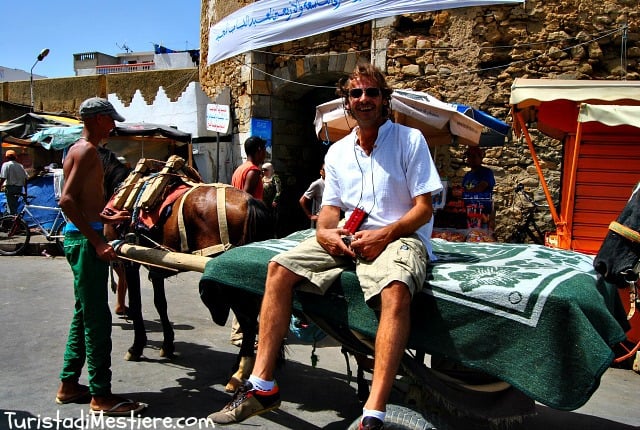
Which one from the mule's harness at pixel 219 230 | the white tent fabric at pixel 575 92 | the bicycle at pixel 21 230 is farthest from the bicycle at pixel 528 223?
the bicycle at pixel 21 230

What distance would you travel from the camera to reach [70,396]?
3.64m

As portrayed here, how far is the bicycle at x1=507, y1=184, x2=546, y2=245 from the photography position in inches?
333

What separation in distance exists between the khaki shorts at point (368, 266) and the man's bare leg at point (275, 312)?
0.19 ft

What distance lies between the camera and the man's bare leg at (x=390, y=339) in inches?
96.6

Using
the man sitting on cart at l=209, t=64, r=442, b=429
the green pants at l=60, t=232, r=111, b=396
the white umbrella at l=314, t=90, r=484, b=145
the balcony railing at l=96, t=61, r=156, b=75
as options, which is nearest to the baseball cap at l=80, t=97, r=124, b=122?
the green pants at l=60, t=232, r=111, b=396

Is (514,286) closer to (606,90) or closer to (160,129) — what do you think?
(606,90)

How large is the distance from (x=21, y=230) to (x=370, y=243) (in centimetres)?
1008

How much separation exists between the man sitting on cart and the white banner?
665cm

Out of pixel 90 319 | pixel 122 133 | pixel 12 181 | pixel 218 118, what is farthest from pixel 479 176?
pixel 12 181

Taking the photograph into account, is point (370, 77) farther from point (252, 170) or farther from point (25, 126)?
point (25, 126)

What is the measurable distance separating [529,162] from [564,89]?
11.5ft

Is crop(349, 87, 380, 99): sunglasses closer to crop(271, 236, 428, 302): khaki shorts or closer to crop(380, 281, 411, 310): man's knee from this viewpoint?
crop(271, 236, 428, 302): khaki shorts

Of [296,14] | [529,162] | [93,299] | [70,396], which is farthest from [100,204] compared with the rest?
[296,14]

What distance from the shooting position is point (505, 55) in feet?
28.5
